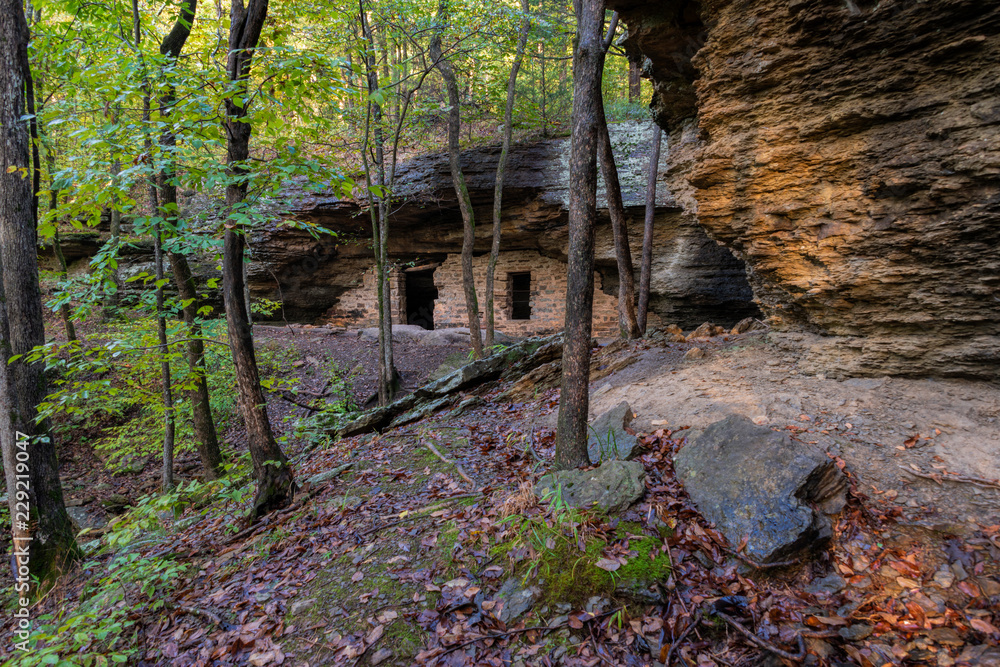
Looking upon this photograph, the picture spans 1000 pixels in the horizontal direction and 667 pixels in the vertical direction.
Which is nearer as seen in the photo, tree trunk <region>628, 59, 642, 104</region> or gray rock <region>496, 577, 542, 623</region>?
gray rock <region>496, 577, 542, 623</region>

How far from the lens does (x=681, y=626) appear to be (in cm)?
234

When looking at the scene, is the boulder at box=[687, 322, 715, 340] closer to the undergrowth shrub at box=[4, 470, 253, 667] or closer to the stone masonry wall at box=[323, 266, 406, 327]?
the undergrowth shrub at box=[4, 470, 253, 667]

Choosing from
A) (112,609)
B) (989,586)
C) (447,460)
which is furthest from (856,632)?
(112,609)

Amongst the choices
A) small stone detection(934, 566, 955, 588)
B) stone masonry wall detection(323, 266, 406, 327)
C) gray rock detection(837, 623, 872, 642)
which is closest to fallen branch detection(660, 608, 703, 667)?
gray rock detection(837, 623, 872, 642)

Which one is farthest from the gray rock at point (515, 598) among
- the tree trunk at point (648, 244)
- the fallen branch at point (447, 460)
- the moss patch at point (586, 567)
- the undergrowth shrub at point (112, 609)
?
the tree trunk at point (648, 244)

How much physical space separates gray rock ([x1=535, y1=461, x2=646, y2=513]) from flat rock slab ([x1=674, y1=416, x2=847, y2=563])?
0.38m

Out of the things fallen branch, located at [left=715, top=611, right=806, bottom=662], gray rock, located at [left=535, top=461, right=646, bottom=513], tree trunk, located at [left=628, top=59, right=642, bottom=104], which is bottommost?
fallen branch, located at [left=715, top=611, right=806, bottom=662]

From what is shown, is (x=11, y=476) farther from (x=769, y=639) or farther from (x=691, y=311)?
(x=691, y=311)

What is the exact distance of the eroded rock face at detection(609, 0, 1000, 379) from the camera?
11.2 ft

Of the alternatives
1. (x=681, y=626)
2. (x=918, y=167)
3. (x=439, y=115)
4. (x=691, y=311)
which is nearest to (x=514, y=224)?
(x=439, y=115)

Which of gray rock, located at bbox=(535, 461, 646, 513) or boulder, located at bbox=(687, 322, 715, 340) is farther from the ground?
boulder, located at bbox=(687, 322, 715, 340)

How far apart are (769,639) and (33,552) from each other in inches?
246

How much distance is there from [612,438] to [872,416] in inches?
80.3

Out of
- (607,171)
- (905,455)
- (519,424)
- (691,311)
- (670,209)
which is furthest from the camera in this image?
(691,311)
